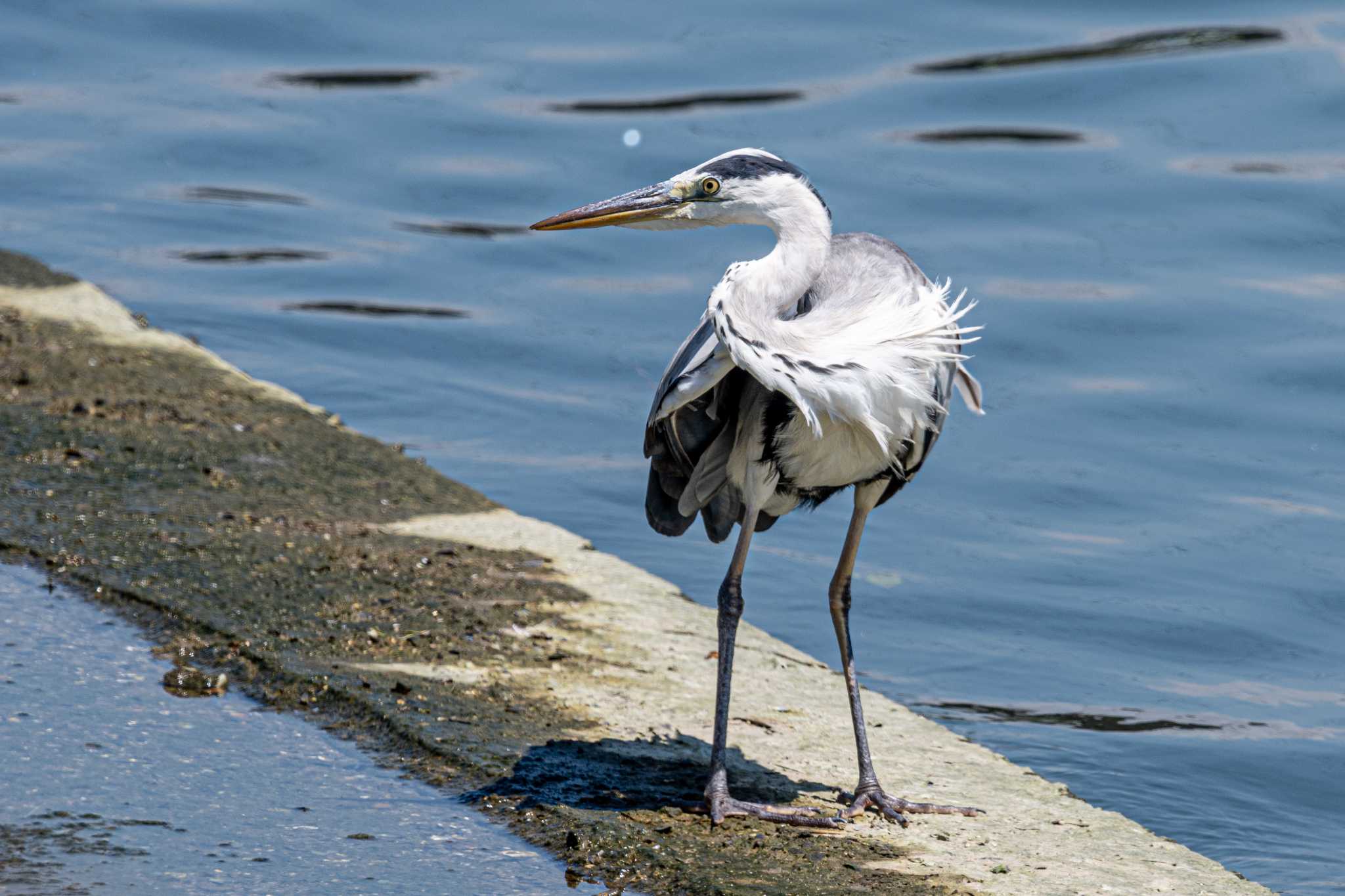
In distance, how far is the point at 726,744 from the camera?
4836 mm

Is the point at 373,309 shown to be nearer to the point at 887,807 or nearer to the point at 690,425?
the point at 690,425

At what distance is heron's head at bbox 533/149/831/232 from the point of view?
180 inches

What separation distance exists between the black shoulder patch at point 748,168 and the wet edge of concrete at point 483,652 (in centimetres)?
158

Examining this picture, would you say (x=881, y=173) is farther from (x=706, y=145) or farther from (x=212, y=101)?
(x=212, y=101)

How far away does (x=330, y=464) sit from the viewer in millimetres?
6945

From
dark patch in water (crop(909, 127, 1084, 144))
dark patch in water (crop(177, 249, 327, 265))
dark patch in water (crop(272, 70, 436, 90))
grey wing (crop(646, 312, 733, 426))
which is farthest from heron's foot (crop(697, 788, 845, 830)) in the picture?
dark patch in water (crop(272, 70, 436, 90))

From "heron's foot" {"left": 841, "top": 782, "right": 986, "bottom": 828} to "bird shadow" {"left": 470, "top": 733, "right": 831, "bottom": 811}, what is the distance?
0.62ft

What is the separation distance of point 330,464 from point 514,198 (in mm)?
5692

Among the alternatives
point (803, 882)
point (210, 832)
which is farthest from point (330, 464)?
point (803, 882)

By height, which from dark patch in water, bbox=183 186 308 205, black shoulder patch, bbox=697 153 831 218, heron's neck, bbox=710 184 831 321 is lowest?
heron's neck, bbox=710 184 831 321

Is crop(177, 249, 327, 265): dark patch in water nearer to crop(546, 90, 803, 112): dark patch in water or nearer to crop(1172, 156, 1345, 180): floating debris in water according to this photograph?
crop(546, 90, 803, 112): dark patch in water

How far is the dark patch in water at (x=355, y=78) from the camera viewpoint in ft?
47.4

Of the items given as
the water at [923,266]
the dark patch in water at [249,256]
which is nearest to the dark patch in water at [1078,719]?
the water at [923,266]

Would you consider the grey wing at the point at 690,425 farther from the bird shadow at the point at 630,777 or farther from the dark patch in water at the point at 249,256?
the dark patch in water at the point at 249,256
